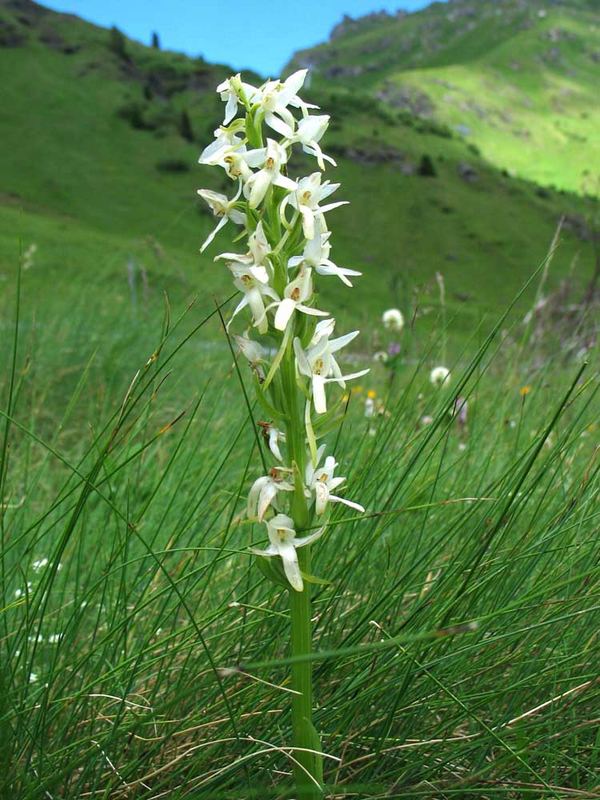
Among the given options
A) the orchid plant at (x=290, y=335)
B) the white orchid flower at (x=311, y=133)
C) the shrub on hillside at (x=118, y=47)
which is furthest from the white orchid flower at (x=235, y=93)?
the shrub on hillside at (x=118, y=47)

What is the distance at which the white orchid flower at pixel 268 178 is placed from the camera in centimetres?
130

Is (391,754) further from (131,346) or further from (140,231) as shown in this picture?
(140,231)

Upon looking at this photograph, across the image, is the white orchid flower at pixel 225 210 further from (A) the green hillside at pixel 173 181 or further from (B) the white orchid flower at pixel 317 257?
(A) the green hillside at pixel 173 181

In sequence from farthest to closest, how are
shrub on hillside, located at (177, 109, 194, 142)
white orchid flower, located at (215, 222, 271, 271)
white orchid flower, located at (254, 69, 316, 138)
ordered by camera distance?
shrub on hillside, located at (177, 109, 194, 142), white orchid flower, located at (254, 69, 316, 138), white orchid flower, located at (215, 222, 271, 271)

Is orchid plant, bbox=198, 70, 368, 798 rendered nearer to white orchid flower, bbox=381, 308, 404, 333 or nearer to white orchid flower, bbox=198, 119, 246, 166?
white orchid flower, bbox=198, 119, 246, 166

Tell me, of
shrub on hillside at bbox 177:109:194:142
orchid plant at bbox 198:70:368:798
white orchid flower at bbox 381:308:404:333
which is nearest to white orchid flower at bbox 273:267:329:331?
orchid plant at bbox 198:70:368:798

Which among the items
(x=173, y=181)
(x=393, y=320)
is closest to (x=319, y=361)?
(x=393, y=320)

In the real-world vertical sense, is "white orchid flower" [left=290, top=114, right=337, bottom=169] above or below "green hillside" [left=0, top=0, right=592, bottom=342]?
above

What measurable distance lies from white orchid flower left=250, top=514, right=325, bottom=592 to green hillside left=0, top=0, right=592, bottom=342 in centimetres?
4653

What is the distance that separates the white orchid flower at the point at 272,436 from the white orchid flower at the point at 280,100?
0.56m

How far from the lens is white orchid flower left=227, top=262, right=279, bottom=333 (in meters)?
1.28

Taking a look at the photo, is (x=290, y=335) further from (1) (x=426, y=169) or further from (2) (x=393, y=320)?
(1) (x=426, y=169)

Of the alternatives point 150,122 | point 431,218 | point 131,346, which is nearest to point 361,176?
point 431,218

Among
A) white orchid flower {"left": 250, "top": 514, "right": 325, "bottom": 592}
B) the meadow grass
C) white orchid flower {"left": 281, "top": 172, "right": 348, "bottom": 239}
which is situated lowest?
the meadow grass
